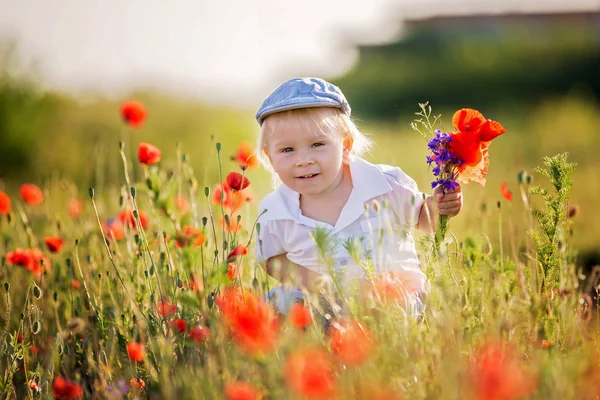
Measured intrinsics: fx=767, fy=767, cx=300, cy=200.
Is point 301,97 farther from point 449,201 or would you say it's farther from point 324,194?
point 449,201

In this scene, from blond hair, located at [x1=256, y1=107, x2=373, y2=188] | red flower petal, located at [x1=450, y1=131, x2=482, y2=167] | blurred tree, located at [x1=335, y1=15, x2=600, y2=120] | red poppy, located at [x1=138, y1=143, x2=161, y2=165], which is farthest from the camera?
blurred tree, located at [x1=335, y1=15, x2=600, y2=120]

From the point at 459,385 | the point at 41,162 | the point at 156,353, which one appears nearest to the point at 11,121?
the point at 41,162

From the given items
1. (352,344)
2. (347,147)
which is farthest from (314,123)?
(352,344)

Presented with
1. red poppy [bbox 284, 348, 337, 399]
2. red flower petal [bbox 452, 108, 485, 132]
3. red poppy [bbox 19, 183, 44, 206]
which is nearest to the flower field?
red poppy [bbox 284, 348, 337, 399]

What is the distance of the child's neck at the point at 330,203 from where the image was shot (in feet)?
9.92

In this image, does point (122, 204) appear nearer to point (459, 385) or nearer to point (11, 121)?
point (459, 385)

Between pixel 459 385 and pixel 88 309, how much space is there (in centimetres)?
193

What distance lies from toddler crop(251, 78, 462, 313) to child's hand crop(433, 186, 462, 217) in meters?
0.23

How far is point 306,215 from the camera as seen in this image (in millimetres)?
3072

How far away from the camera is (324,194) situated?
305 centimetres

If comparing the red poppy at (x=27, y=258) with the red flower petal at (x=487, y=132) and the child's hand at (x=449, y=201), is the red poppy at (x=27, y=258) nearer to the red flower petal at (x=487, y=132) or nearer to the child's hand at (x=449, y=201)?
the child's hand at (x=449, y=201)

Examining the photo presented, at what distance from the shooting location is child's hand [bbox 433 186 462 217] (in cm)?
244

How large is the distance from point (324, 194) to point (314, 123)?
34 cm

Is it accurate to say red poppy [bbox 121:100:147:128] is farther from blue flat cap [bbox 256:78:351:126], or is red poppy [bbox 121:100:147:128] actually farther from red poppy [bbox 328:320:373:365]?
red poppy [bbox 328:320:373:365]
